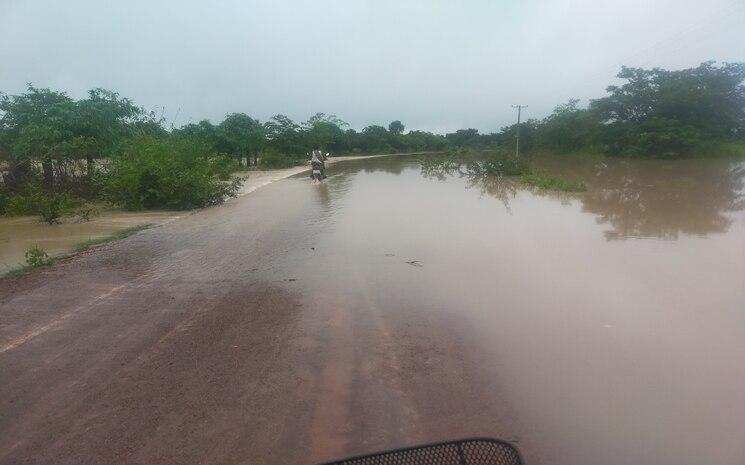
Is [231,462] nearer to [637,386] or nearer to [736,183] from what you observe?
[637,386]

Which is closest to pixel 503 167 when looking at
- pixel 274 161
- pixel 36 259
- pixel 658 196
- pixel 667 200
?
pixel 658 196

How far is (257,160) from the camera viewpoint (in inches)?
Result: 2005

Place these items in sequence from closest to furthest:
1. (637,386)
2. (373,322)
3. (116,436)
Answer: (116,436) < (637,386) < (373,322)

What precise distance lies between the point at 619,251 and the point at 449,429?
6435mm

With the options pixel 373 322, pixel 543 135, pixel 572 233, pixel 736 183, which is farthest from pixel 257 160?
pixel 373 322

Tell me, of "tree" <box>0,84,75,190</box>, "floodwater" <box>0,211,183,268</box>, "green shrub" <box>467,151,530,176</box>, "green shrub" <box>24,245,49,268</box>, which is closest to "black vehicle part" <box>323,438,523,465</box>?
"green shrub" <box>24,245,49,268</box>

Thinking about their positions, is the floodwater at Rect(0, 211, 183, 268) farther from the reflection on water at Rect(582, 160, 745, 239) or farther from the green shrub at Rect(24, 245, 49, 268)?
the reflection on water at Rect(582, 160, 745, 239)

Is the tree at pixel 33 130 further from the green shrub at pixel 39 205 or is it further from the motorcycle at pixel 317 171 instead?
the motorcycle at pixel 317 171

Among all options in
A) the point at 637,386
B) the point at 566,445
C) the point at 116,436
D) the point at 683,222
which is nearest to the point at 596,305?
the point at 637,386

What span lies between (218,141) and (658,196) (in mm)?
32824

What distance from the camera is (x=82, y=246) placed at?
9508 millimetres

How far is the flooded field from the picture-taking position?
9383 mm

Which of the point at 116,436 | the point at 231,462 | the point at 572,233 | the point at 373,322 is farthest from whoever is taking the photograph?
the point at 572,233

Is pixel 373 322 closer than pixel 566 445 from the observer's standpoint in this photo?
No
